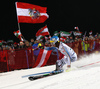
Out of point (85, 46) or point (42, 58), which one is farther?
point (85, 46)

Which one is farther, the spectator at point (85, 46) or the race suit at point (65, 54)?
the spectator at point (85, 46)

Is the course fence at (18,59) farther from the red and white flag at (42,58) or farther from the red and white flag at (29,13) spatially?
the red and white flag at (29,13)

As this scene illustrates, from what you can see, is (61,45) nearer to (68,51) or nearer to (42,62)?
(68,51)

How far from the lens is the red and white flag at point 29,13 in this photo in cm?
775

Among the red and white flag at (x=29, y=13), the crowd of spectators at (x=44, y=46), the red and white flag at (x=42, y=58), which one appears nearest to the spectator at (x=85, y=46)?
the crowd of spectators at (x=44, y=46)

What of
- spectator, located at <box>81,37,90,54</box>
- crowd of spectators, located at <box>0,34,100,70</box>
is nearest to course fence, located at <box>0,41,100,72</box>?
crowd of spectators, located at <box>0,34,100,70</box>

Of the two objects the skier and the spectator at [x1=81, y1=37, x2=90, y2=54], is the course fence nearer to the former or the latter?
the skier

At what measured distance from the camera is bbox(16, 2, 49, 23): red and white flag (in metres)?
7.75

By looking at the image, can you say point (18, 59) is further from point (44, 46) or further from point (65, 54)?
point (65, 54)

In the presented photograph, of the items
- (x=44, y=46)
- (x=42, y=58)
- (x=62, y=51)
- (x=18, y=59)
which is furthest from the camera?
(x=44, y=46)

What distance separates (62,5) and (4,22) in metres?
11.4

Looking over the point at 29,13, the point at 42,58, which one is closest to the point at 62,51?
the point at 42,58

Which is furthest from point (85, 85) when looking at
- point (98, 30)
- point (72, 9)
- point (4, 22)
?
point (98, 30)

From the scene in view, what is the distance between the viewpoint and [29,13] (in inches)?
322
